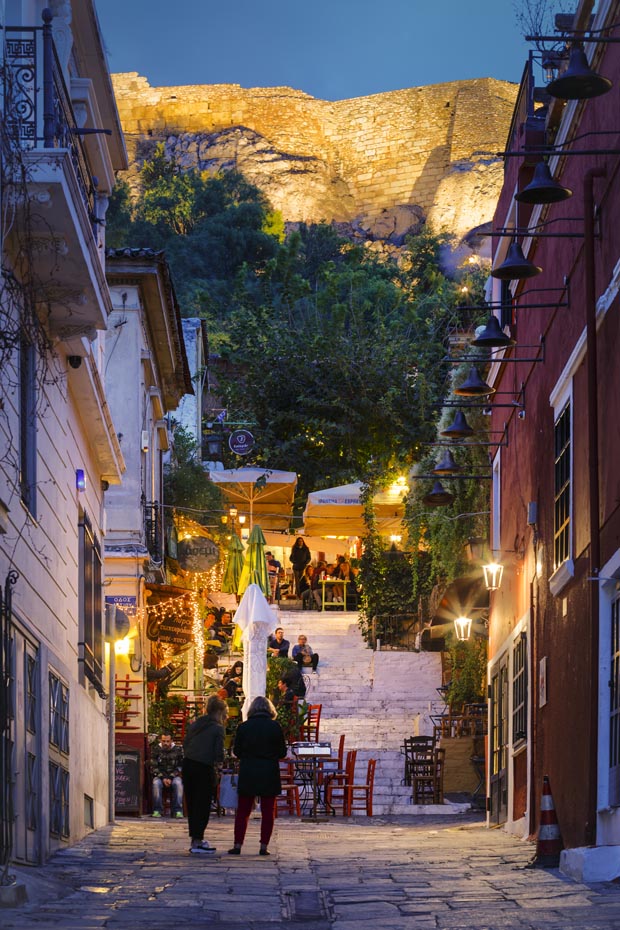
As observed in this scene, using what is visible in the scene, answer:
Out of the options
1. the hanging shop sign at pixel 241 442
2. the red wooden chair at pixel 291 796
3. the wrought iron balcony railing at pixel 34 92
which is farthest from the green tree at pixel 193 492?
the wrought iron balcony railing at pixel 34 92

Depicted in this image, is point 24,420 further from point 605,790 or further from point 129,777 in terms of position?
point 129,777

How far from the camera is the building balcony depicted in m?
9.57

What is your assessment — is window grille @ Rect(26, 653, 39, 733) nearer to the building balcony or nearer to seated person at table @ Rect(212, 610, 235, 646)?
the building balcony

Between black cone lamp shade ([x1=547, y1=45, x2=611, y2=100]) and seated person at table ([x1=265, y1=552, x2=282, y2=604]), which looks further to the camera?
seated person at table ([x1=265, y1=552, x2=282, y2=604])

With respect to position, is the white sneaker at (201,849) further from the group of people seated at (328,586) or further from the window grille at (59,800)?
the group of people seated at (328,586)

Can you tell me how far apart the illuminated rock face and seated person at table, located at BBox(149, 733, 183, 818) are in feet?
214

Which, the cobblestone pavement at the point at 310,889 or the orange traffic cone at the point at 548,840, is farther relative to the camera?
the orange traffic cone at the point at 548,840

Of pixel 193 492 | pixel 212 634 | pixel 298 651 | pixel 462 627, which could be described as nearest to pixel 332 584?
pixel 193 492

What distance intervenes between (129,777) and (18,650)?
10.3 metres

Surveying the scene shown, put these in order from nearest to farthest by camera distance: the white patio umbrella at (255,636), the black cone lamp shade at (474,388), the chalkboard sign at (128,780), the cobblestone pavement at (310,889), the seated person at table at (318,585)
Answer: the cobblestone pavement at (310,889), the black cone lamp shade at (474,388), the chalkboard sign at (128,780), the white patio umbrella at (255,636), the seated person at table at (318,585)

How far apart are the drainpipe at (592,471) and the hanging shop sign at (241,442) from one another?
31.4 m

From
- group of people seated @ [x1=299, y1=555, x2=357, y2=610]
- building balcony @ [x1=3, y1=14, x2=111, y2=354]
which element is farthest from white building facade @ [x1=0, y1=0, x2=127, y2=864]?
group of people seated @ [x1=299, y1=555, x2=357, y2=610]

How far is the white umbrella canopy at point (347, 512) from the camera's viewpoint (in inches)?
1462

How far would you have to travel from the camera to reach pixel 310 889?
30.8 feet
